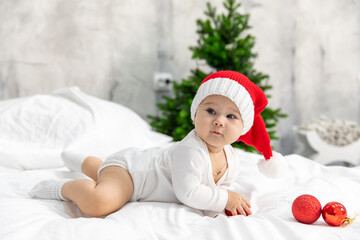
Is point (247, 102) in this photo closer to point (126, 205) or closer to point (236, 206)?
point (236, 206)

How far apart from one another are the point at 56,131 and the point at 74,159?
34cm

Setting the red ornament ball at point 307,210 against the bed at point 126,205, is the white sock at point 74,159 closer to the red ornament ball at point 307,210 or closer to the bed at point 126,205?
the bed at point 126,205

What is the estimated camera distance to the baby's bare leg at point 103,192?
0.97 m

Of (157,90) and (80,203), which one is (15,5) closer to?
(157,90)

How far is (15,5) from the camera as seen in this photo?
2.23 meters

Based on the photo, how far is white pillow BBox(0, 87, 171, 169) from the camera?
1.48 metres

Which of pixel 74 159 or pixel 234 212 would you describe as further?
pixel 74 159

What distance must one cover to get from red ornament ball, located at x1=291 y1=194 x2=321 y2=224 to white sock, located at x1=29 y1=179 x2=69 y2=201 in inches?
24.9

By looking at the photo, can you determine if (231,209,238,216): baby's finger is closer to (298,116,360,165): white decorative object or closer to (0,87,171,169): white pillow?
(0,87,171,169): white pillow

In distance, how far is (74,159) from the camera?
51.8 inches

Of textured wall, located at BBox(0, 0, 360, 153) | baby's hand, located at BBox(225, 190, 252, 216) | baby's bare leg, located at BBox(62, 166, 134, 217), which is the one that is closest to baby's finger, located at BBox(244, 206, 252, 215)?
baby's hand, located at BBox(225, 190, 252, 216)

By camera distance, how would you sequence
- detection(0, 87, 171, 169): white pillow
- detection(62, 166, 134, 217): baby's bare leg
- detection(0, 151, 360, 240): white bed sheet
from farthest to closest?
detection(0, 87, 171, 169): white pillow
detection(62, 166, 134, 217): baby's bare leg
detection(0, 151, 360, 240): white bed sheet

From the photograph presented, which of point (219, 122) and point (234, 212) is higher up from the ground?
point (219, 122)

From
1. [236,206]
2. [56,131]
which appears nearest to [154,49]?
[56,131]
